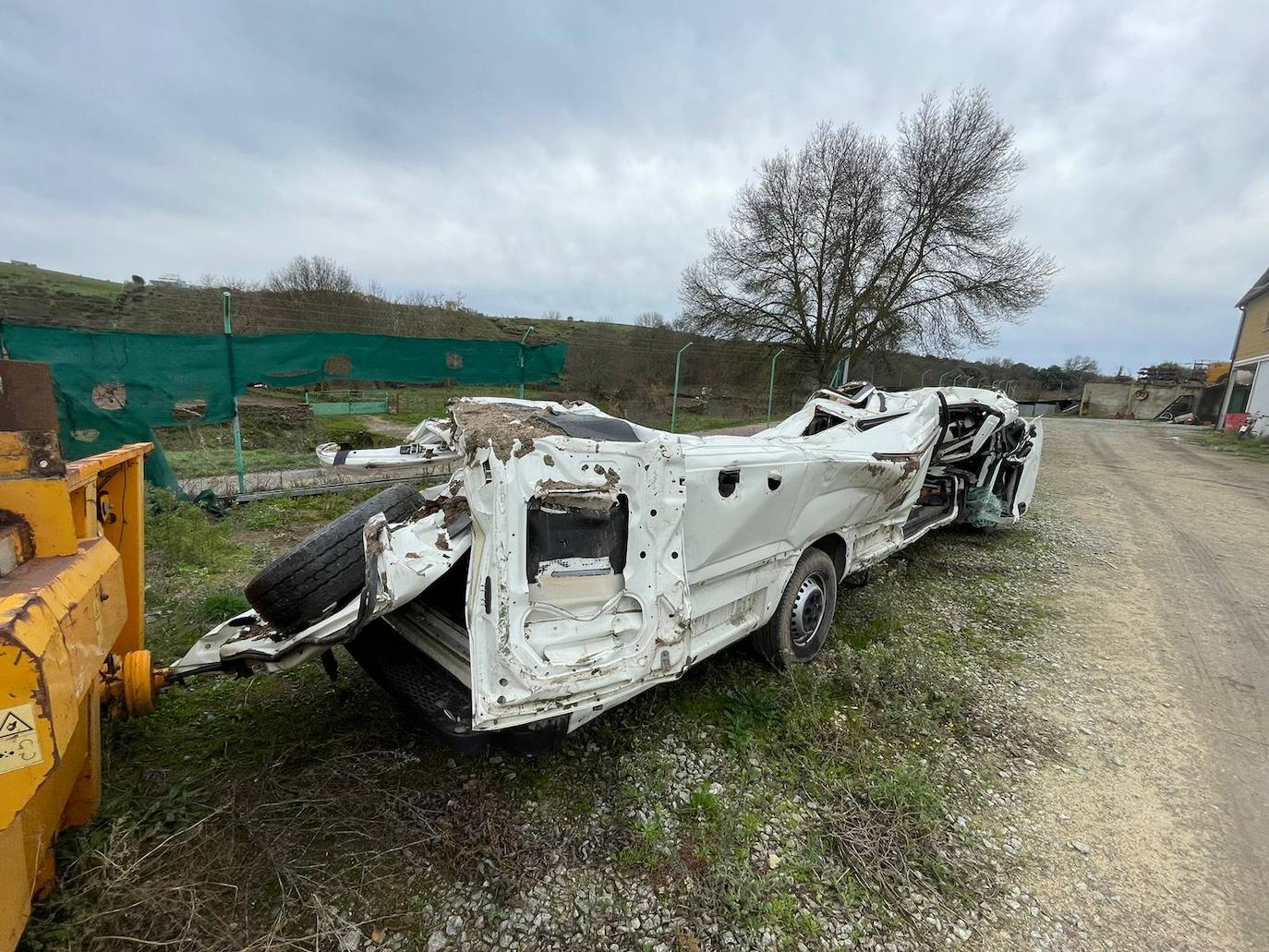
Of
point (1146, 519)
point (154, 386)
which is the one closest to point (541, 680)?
point (154, 386)

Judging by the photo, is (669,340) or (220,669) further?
(669,340)

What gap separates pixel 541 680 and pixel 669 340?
36.2 feet

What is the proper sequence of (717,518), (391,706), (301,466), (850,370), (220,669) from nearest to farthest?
(220,669) → (717,518) → (391,706) → (301,466) → (850,370)

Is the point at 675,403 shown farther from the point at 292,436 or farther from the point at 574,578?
the point at 574,578

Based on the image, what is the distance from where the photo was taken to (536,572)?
192 centimetres

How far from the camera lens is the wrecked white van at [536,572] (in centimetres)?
185

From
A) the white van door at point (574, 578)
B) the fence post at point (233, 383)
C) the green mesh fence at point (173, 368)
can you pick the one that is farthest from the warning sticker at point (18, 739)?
the fence post at point (233, 383)

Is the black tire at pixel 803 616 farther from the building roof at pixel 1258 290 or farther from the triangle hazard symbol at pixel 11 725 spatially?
the building roof at pixel 1258 290

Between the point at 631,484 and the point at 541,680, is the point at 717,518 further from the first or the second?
the point at 541,680

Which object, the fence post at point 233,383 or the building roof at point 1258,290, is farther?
the building roof at point 1258,290

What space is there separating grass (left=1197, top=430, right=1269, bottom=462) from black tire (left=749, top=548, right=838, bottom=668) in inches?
697

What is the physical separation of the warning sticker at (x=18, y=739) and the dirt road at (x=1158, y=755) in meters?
2.75

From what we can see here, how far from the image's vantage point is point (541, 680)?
1862 millimetres

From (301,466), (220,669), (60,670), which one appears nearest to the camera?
(60,670)
